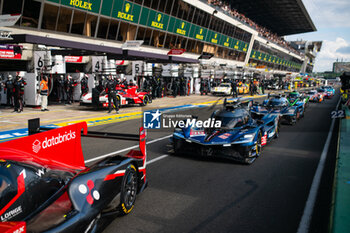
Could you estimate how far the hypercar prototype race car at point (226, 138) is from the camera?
22.0 feet

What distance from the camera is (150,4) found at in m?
27.8

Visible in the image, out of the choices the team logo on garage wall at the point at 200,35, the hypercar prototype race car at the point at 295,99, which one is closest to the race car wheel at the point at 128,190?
the hypercar prototype race car at the point at 295,99

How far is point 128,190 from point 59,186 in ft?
3.45

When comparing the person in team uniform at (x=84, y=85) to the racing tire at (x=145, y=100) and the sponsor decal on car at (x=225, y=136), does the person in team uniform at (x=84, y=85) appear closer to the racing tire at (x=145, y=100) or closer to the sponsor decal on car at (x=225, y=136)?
the racing tire at (x=145, y=100)

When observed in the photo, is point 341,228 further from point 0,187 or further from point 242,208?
point 0,187

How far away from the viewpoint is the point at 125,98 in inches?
721

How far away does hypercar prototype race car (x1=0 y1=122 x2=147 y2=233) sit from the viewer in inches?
113

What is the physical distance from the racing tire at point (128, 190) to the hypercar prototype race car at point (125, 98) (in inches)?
496

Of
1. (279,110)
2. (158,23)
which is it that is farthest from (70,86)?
(158,23)

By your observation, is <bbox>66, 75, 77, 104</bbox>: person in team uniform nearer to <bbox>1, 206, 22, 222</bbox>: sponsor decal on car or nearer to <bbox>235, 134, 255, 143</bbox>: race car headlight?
<bbox>235, 134, 255, 143</bbox>: race car headlight

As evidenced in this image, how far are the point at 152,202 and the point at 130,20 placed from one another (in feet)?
79.5

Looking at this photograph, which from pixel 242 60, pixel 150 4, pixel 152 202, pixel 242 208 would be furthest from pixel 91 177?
pixel 242 60

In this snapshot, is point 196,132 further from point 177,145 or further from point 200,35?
point 200,35

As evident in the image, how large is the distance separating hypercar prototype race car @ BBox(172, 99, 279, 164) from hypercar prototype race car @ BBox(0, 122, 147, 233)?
8.27 feet
